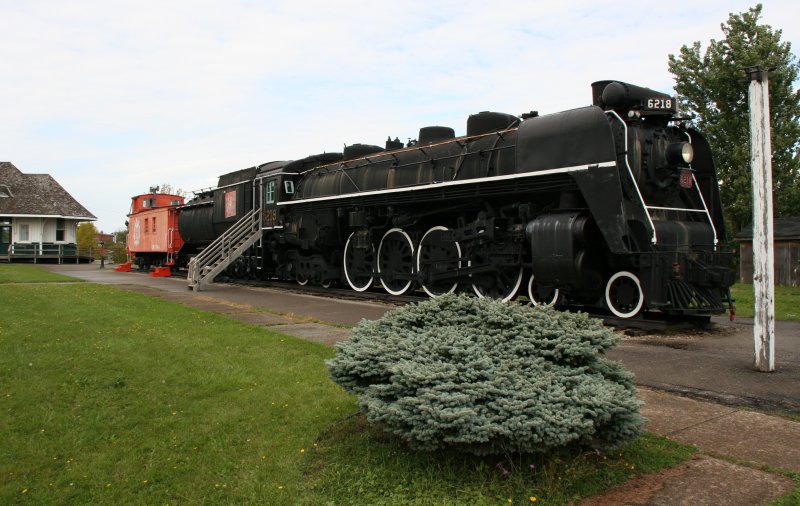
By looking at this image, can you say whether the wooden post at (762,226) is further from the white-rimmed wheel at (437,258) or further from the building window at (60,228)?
the building window at (60,228)

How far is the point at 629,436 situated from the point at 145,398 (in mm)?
3870

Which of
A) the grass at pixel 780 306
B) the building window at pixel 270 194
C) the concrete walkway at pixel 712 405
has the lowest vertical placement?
the concrete walkway at pixel 712 405

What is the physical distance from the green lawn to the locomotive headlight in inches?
256

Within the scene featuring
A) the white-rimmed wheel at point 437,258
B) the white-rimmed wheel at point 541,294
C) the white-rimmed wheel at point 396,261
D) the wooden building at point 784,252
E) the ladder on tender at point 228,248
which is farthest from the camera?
the wooden building at point 784,252

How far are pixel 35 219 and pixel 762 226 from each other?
1880 inches

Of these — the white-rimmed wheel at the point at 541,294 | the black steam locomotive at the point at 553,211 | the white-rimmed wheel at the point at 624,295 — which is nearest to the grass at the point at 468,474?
the black steam locomotive at the point at 553,211

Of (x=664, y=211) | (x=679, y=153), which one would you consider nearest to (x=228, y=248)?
(x=664, y=211)

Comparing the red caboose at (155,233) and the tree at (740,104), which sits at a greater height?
the tree at (740,104)

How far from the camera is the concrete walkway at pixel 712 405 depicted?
3221 mm

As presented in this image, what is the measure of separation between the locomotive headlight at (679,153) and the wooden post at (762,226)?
3.47 meters

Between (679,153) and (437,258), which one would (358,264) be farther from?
(679,153)

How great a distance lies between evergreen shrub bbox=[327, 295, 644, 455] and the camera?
3.11 meters

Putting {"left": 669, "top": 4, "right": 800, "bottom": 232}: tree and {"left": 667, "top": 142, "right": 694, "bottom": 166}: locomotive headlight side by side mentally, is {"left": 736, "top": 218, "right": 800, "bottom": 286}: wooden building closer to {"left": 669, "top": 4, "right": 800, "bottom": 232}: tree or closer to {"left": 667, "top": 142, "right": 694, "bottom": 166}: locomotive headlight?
{"left": 669, "top": 4, "right": 800, "bottom": 232}: tree

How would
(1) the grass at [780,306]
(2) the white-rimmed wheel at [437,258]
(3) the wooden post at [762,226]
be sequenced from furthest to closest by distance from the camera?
(2) the white-rimmed wheel at [437,258] → (1) the grass at [780,306] → (3) the wooden post at [762,226]
